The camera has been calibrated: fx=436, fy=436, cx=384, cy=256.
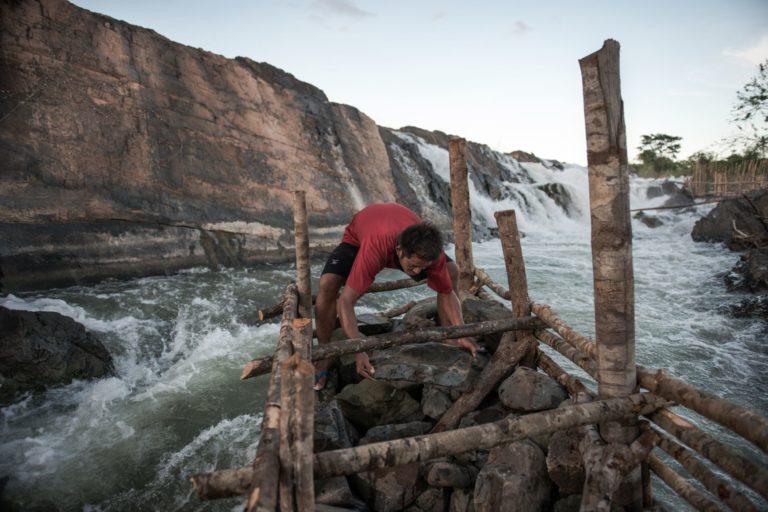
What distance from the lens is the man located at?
2984mm

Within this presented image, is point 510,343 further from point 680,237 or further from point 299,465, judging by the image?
point 680,237

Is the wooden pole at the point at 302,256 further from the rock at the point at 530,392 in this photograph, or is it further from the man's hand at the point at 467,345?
the rock at the point at 530,392

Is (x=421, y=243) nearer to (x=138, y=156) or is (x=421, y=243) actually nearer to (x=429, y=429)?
(x=429, y=429)

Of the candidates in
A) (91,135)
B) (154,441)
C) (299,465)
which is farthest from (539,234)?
(299,465)

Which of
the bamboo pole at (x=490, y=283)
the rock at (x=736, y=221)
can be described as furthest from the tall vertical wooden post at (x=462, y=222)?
the rock at (x=736, y=221)

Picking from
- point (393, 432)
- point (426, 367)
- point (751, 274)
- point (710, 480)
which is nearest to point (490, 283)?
point (426, 367)

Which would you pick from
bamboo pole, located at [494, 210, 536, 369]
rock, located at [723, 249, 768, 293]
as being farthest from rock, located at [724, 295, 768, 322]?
bamboo pole, located at [494, 210, 536, 369]

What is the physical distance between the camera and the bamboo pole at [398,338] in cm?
282

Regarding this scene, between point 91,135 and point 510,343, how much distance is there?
8561mm

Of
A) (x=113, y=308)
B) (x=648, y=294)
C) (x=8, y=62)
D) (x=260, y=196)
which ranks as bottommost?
(x=648, y=294)

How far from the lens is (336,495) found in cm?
248

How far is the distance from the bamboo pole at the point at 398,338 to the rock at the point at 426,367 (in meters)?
0.26

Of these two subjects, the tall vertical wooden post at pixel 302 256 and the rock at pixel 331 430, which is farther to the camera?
the tall vertical wooden post at pixel 302 256

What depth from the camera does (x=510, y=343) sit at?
11.5 feet
